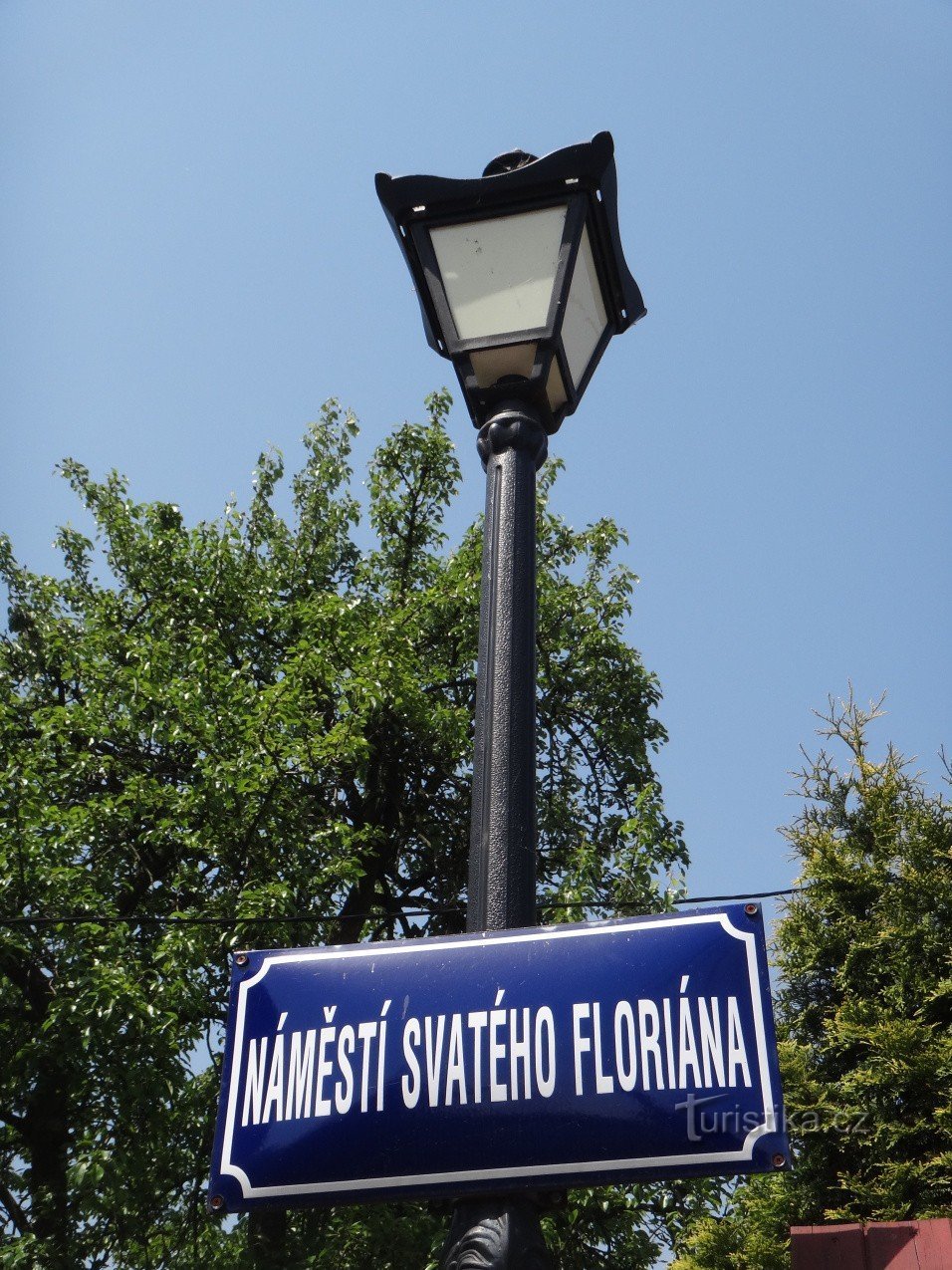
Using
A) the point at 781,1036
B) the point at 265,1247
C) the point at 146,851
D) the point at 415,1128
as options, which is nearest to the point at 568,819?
the point at 146,851

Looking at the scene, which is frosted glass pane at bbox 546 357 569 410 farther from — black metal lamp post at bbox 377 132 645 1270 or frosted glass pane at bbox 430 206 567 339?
frosted glass pane at bbox 430 206 567 339

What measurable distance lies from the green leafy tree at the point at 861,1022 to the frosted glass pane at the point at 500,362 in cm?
473

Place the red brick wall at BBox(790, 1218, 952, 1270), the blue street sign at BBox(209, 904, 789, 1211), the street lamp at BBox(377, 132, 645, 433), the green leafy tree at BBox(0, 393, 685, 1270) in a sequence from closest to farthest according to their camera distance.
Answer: the blue street sign at BBox(209, 904, 789, 1211) → the street lamp at BBox(377, 132, 645, 433) → the red brick wall at BBox(790, 1218, 952, 1270) → the green leafy tree at BBox(0, 393, 685, 1270)

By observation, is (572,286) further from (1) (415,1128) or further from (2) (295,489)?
(2) (295,489)

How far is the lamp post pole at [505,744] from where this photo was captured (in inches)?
85.5

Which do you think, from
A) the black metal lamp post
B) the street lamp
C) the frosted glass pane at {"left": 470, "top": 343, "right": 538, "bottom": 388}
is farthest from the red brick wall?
the frosted glass pane at {"left": 470, "top": 343, "right": 538, "bottom": 388}

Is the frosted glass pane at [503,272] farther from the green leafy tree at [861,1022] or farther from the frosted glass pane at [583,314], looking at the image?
the green leafy tree at [861,1022]

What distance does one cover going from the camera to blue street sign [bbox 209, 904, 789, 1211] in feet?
6.97

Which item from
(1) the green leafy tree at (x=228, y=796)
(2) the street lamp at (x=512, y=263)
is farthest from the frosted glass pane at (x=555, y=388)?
(1) the green leafy tree at (x=228, y=796)

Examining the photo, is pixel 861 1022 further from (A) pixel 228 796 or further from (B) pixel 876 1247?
(A) pixel 228 796

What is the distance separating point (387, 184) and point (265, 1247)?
28.9ft

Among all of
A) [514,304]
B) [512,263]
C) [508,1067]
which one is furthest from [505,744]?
[512,263]

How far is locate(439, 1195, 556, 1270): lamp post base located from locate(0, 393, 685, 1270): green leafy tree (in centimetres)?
499

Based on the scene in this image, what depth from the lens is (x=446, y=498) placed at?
50.9 feet
